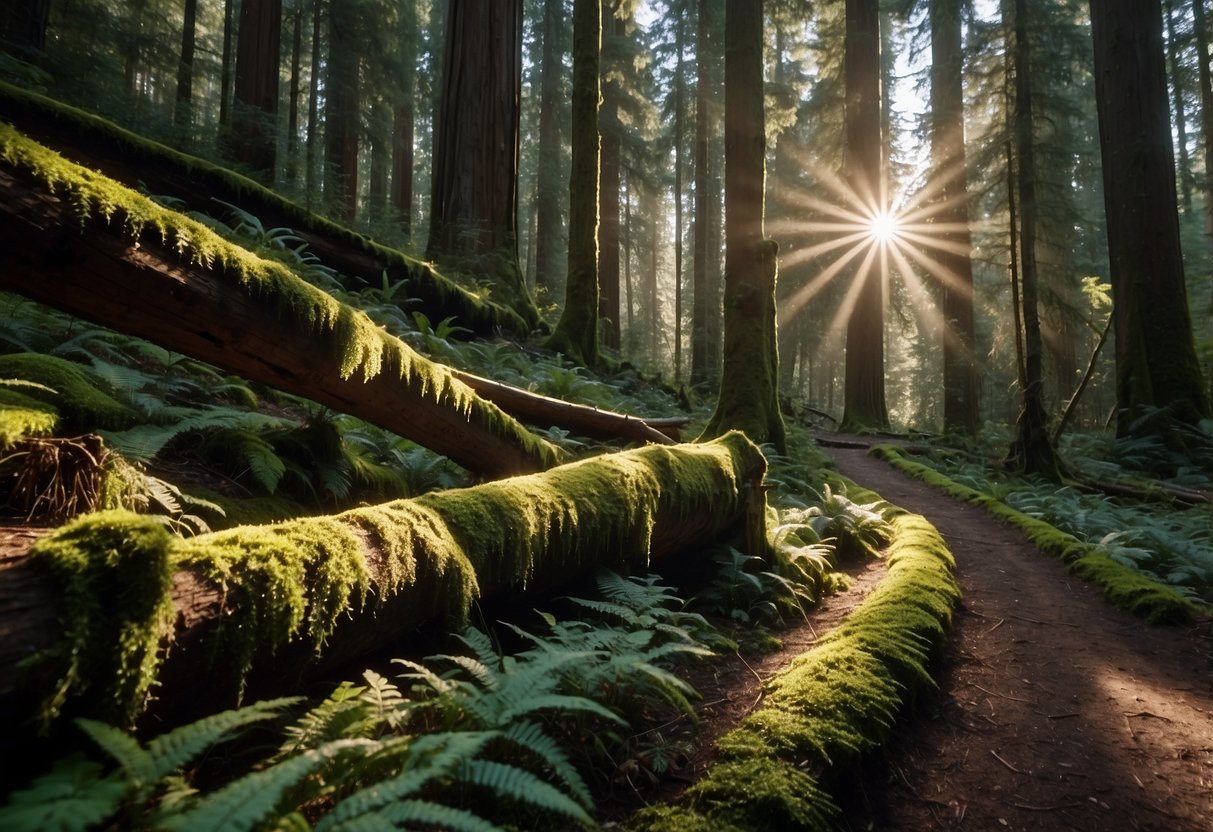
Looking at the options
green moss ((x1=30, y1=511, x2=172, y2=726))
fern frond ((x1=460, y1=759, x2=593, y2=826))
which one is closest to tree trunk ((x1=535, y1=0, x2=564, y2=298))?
green moss ((x1=30, y1=511, x2=172, y2=726))

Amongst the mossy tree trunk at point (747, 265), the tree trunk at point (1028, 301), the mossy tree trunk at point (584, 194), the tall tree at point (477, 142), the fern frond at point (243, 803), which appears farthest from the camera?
the tall tree at point (477, 142)

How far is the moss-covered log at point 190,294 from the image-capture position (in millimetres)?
2365

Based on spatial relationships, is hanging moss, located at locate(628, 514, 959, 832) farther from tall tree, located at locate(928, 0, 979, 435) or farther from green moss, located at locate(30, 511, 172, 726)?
tall tree, located at locate(928, 0, 979, 435)

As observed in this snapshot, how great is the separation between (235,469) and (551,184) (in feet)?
75.8

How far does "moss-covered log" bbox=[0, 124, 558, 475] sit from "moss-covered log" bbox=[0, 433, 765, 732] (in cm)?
101

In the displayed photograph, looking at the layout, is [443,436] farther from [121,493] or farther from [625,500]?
[121,493]

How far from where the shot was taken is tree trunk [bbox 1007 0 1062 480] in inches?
426

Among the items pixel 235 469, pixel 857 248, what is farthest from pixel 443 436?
pixel 857 248

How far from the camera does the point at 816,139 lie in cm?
2372

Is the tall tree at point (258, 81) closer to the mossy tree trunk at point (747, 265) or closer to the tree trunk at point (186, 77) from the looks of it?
the tree trunk at point (186, 77)

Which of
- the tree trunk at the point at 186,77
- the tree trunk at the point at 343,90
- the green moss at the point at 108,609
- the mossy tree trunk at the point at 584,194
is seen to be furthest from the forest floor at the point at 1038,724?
the tree trunk at the point at 343,90

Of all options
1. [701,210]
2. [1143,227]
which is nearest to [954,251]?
[1143,227]

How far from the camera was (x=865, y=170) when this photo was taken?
17875 mm

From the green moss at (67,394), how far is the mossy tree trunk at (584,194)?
27.6 feet
